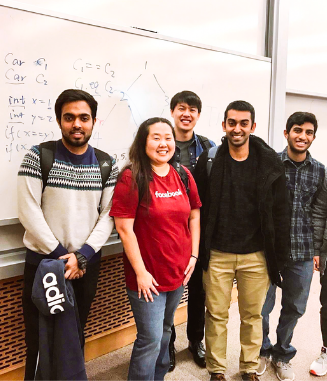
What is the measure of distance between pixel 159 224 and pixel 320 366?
140cm

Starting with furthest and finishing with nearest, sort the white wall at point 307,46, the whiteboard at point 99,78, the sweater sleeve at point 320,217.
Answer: the white wall at point 307,46 → the sweater sleeve at point 320,217 → the whiteboard at point 99,78

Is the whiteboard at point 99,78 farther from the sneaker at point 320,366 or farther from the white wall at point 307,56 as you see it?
the sneaker at point 320,366

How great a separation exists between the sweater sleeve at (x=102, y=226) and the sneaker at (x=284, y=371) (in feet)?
4.19

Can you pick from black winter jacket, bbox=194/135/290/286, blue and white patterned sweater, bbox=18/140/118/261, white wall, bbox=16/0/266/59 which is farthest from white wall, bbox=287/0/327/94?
blue and white patterned sweater, bbox=18/140/118/261

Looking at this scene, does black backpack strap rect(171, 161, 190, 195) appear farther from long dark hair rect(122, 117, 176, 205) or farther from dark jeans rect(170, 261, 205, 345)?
dark jeans rect(170, 261, 205, 345)

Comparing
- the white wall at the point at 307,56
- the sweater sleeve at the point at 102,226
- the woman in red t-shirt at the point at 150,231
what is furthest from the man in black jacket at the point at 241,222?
the white wall at the point at 307,56

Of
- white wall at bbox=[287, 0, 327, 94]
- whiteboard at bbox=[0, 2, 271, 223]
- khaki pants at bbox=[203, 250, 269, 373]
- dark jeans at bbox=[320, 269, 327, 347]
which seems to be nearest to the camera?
whiteboard at bbox=[0, 2, 271, 223]

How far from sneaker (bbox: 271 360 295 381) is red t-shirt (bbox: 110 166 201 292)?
924 millimetres

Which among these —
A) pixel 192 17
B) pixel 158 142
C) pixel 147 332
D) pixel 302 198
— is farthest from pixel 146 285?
pixel 192 17

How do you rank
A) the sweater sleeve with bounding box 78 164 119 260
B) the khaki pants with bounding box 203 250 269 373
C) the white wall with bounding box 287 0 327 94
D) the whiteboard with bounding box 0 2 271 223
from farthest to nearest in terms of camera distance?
the white wall with bounding box 287 0 327 94
the khaki pants with bounding box 203 250 269 373
the whiteboard with bounding box 0 2 271 223
the sweater sleeve with bounding box 78 164 119 260

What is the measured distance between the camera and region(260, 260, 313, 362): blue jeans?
5.81 ft

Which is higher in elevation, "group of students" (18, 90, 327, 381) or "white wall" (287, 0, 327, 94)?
"white wall" (287, 0, 327, 94)

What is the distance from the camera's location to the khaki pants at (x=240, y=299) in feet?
5.43

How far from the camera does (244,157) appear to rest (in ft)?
5.41
